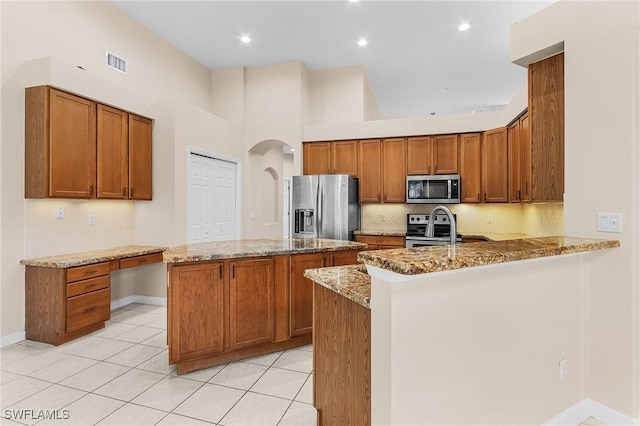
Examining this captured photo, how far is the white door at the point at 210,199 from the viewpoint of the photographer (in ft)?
15.3

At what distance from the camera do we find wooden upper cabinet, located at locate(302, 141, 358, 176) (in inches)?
215

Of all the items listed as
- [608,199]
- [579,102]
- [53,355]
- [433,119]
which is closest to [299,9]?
[433,119]

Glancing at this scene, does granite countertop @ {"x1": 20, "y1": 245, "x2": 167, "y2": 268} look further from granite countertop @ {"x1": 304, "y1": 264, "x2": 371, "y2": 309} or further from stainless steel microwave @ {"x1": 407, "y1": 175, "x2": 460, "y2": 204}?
stainless steel microwave @ {"x1": 407, "y1": 175, "x2": 460, "y2": 204}

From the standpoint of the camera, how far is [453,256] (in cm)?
126

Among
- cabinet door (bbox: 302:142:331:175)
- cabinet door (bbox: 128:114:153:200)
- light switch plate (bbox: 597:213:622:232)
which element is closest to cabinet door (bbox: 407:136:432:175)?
cabinet door (bbox: 302:142:331:175)

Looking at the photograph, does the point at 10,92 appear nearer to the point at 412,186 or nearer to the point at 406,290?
the point at 406,290

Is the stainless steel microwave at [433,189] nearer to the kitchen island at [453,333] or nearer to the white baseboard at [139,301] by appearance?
the kitchen island at [453,333]

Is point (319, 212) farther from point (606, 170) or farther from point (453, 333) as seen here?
point (453, 333)

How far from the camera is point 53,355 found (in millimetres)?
2857

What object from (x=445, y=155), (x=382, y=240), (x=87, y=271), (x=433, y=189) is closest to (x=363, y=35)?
(x=445, y=155)

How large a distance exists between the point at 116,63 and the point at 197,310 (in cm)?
356

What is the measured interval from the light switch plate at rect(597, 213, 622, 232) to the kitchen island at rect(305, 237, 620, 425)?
0.09 metres

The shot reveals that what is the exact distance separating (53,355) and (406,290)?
3.25 meters

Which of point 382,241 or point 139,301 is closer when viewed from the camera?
point 139,301
